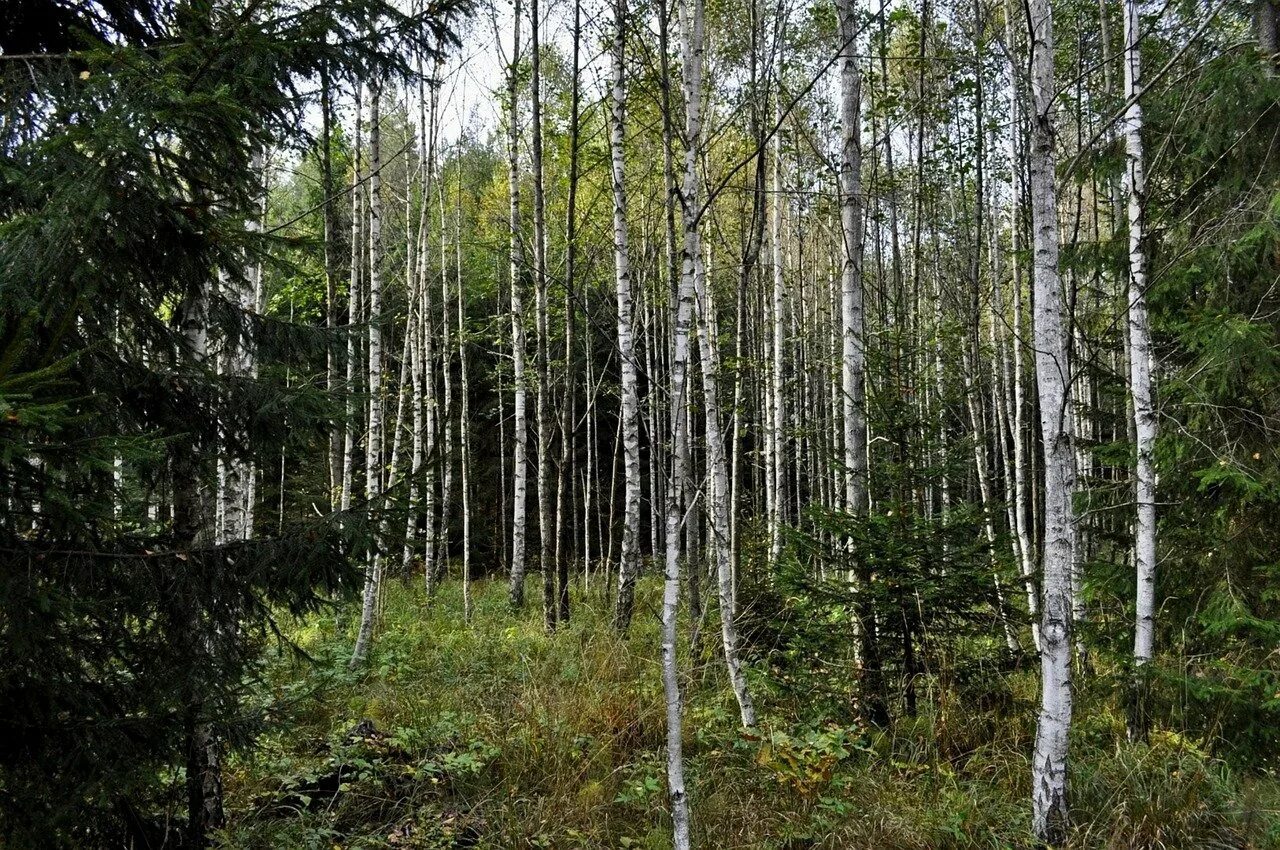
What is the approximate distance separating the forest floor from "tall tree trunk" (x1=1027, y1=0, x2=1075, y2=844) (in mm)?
263

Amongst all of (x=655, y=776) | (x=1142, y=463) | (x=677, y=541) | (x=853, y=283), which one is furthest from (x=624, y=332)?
(x=1142, y=463)

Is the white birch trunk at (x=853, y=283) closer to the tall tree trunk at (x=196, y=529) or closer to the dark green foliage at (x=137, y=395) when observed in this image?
the dark green foliage at (x=137, y=395)

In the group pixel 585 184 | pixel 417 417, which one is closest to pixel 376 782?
pixel 417 417

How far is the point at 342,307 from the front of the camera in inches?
675

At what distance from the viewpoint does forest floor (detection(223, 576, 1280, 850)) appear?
11.4ft

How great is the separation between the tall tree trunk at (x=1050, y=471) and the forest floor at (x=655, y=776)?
263mm

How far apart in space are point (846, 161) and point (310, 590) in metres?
4.83

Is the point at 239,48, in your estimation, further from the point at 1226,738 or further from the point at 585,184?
the point at 585,184

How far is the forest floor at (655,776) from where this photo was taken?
347cm

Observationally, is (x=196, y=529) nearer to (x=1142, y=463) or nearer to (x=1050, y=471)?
Result: (x=1050, y=471)

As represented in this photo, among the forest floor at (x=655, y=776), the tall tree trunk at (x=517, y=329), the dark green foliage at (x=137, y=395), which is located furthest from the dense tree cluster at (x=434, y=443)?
the tall tree trunk at (x=517, y=329)

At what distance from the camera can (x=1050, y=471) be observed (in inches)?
129

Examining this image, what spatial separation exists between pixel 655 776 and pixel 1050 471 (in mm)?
2754

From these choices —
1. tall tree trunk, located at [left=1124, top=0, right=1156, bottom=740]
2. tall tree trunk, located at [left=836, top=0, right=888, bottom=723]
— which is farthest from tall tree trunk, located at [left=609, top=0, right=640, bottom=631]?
tall tree trunk, located at [left=1124, top=0, right=1156, bottom=740]
